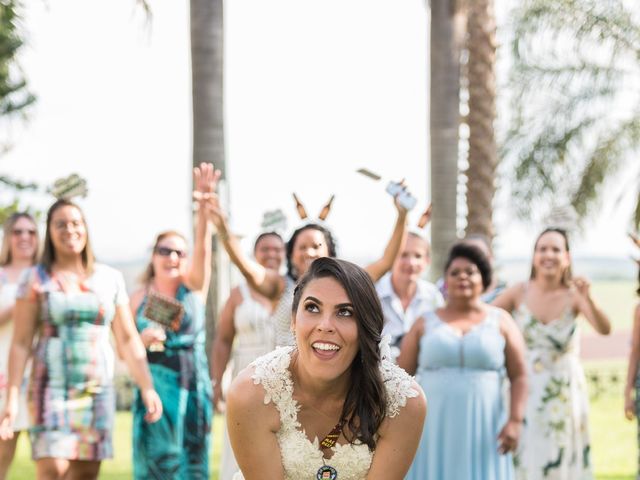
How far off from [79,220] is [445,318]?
2230mm

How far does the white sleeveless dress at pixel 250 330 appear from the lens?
8.23 metres

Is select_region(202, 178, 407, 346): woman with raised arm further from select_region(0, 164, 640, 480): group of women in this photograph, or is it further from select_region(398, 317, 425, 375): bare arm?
select_region(398, 317, 425, 375): bare arm

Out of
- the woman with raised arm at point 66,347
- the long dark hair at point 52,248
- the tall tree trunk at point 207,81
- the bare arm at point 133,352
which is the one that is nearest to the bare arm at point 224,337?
the bare arm at point 133,352

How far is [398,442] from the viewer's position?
14.2 feet

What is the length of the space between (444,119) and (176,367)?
7.04 m

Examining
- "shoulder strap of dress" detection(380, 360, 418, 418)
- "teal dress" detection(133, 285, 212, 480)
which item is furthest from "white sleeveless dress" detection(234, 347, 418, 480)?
"teal dress" detection(133, 285, 212, 480)

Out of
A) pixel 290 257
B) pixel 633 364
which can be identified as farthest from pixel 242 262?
pixel 633 364

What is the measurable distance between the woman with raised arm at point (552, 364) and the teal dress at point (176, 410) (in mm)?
2296

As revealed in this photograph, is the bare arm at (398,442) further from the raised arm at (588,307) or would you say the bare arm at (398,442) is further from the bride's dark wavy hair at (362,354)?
the raised arm at (588,307)

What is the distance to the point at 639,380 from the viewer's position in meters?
8.78

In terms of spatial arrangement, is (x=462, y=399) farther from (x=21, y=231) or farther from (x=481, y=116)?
(x=481, y=116)

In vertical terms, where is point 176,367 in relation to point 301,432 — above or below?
below

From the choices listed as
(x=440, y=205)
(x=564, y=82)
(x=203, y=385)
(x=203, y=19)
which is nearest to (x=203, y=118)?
(x=203, y=19)

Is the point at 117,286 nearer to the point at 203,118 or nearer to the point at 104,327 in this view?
the point at 104,327
